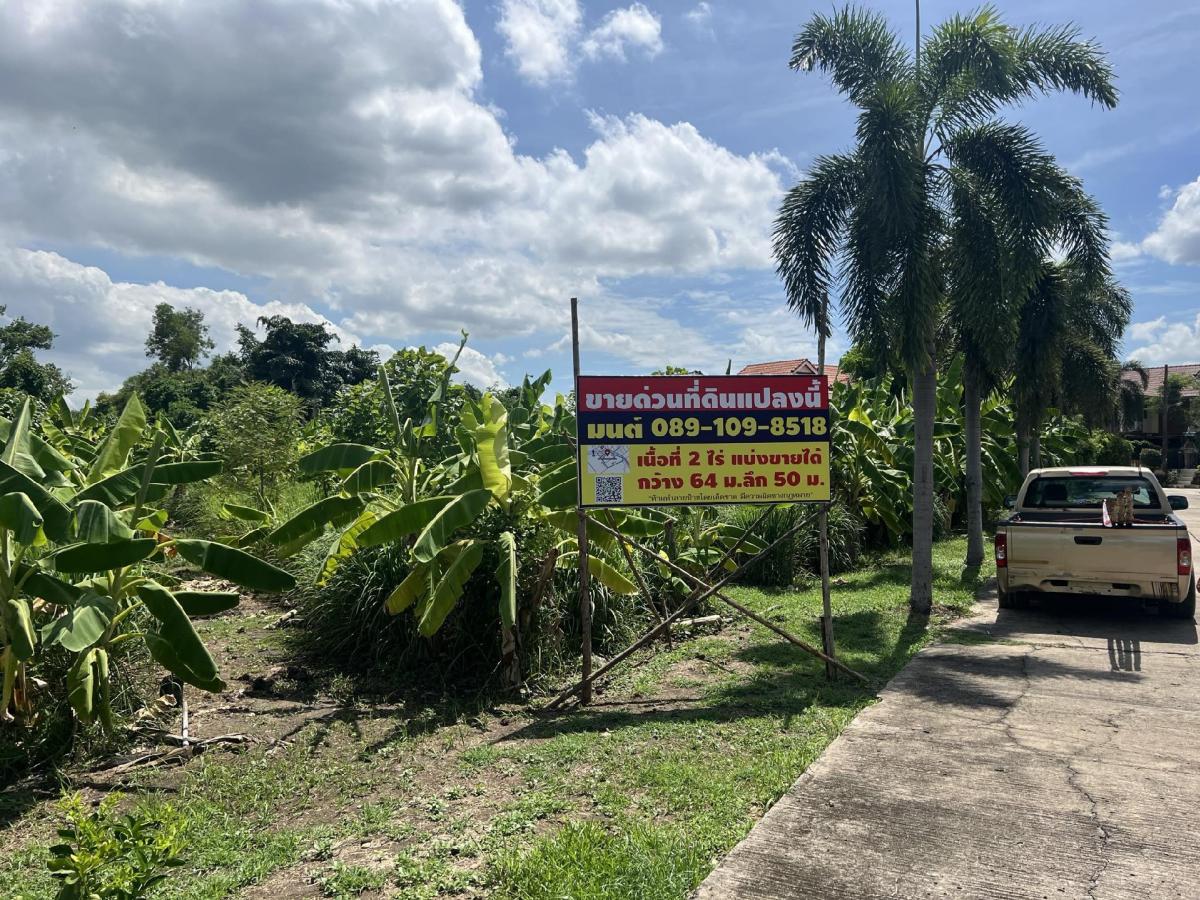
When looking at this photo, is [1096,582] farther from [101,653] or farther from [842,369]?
[842,369]

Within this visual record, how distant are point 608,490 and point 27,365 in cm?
3804

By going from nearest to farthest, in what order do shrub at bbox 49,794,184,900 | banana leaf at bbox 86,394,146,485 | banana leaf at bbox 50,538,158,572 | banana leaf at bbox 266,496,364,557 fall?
shrub at bbox 49,794,184,900 < banana leaf at bbox 50,538,158,572 < banana leaf at bbox 86,394,146,485 < banana leaf at bbox 266,496,364,557

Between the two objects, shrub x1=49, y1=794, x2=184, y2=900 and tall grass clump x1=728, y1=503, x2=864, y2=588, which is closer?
shrub x1=49, y1=794, x2=184, y2=900

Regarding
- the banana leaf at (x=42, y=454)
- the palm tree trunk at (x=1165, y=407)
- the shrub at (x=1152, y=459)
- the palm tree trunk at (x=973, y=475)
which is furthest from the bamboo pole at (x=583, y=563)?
the shrub at (x=1152, y=459)

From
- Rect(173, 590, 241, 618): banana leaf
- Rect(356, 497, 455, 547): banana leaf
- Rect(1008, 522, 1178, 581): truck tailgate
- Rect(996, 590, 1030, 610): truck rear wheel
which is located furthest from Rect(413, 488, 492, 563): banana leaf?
Rect(996, 590, 1030, 610): truck rear wheel

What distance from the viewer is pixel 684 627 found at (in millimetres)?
9492

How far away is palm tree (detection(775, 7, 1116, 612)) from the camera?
9438 millimetres

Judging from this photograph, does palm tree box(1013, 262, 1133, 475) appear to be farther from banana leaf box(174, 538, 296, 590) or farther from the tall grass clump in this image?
banana leaf box(174, 538, 296, 590)

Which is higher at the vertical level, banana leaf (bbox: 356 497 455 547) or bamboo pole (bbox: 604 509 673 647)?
banana leaf (bbox: 356 497 455 547)

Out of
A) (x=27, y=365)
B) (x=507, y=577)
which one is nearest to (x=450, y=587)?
(x=507, y=577)

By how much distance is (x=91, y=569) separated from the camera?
16.0ft

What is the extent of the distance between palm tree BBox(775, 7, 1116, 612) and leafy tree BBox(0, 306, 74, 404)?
103 ft

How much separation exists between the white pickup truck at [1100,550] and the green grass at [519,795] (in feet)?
9.05

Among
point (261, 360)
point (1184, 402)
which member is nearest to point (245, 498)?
point (261, 360)
